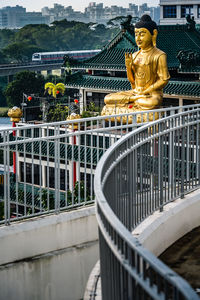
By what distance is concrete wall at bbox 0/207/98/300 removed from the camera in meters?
4.89

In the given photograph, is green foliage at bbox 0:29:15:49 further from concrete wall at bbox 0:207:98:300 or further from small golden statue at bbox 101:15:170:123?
concrete wall at bbox 0:207:98:300

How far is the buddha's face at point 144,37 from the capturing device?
17.0 meters

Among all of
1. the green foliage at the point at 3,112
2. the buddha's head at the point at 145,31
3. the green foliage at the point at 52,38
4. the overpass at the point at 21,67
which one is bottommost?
the green foliage at the point at 3,112

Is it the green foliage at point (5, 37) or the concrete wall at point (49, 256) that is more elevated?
the concrete wall at point (49, 256)

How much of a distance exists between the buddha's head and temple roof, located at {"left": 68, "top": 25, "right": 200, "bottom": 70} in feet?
45.2

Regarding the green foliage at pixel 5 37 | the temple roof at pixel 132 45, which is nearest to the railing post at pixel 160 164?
the temple roof at pixel 132 45

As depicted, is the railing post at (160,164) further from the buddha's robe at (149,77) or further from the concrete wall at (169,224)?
the buddha's robe at (149,77)

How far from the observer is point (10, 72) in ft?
282

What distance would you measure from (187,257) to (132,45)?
90.4 ft

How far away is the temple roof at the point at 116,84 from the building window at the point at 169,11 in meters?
38.6

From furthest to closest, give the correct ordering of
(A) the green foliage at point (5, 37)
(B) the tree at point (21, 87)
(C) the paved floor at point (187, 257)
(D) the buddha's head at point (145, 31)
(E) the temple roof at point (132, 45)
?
(A) the green foliage at point (5, 37) → (B) the tree at point (21, 87) → (E) the temple roof at point (132, 45) → (D) the buddha's head at point (145, 31) → (C) the paved floor at point (187, 257)

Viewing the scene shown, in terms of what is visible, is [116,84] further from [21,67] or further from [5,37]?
[5,37]

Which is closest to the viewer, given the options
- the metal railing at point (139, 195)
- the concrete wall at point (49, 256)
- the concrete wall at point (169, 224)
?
the metal railing at point (139, 195)

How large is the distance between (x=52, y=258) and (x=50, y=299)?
12.6 inches
